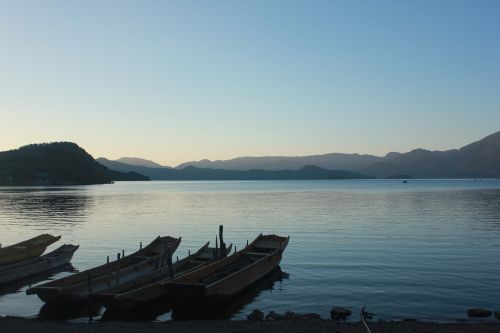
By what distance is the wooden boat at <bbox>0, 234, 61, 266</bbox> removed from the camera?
3231 centimetres

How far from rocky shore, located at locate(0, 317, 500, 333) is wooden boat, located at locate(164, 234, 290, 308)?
1703mm

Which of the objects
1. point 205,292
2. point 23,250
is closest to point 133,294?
point 205,292

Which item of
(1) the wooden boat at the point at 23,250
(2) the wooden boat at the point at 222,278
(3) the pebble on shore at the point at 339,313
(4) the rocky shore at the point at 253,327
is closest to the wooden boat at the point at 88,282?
(4) the rocky shore at the point at 253,327

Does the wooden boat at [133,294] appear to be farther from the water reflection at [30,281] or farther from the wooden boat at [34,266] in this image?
the wooden boat at [34,266]

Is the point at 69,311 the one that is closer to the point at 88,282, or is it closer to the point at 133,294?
the point at 88,282

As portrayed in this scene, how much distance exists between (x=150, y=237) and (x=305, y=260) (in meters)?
22.2

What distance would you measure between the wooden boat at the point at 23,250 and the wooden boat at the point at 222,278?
16.5 m

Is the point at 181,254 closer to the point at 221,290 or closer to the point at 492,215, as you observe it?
the point at 221,290

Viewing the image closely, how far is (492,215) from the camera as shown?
70625mm

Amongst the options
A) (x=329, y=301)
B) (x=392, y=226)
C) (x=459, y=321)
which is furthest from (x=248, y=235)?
(x=459, y=321)

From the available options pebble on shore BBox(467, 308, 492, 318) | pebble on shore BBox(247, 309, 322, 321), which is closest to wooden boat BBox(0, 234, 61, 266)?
pebble on shore BBox(247, 309, 322, 321)

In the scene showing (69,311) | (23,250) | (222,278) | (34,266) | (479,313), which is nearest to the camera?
(479,313)

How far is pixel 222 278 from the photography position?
82.1ft

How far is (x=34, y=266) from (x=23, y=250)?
4.55 m
